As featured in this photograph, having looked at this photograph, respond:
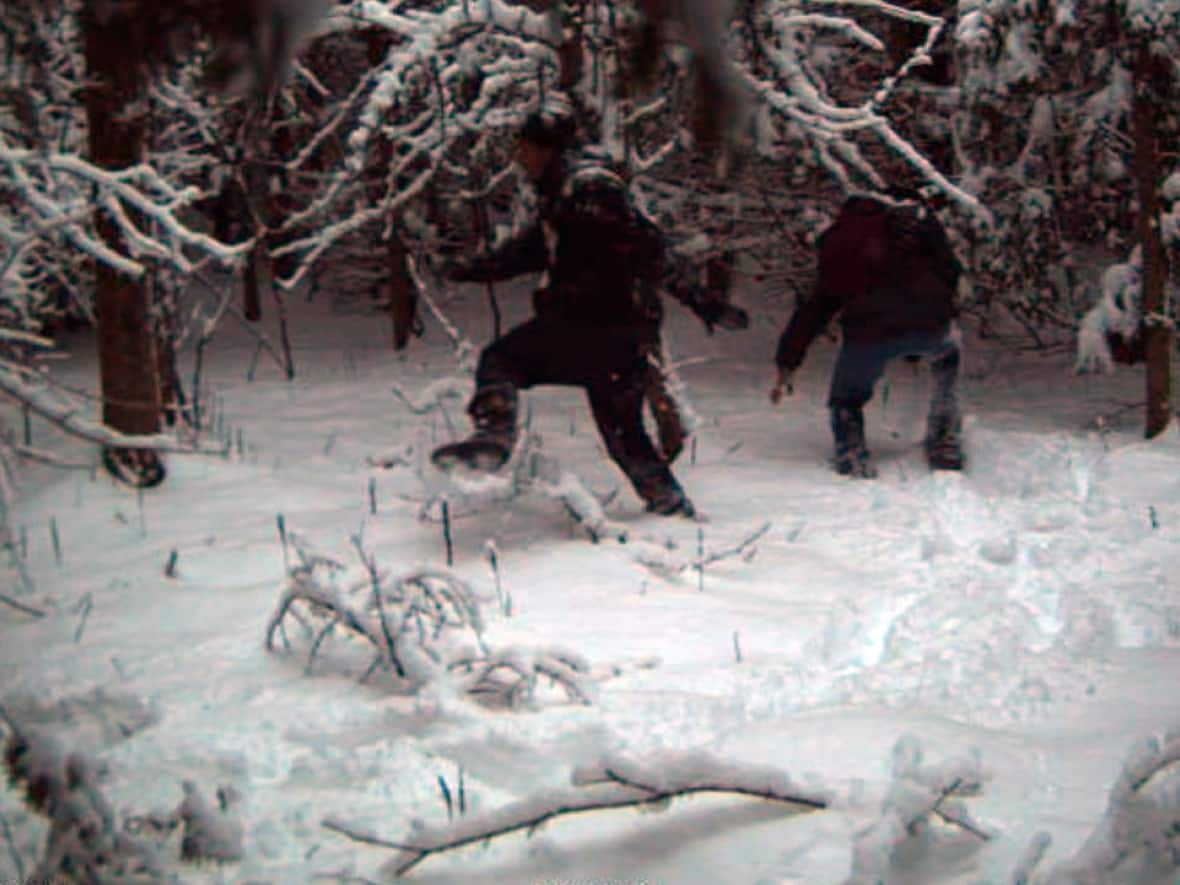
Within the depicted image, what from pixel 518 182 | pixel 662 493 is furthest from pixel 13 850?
pixel 518 182

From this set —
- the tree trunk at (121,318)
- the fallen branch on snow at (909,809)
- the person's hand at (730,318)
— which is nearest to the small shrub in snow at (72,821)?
the fallen branch on snow at (909,809)

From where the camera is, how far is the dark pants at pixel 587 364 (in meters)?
5.31

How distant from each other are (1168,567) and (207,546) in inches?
155

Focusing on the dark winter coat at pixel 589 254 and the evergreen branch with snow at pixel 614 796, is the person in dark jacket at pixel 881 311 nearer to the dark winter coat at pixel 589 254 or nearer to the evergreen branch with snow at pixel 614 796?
the dark winter coat at pixel 589 254

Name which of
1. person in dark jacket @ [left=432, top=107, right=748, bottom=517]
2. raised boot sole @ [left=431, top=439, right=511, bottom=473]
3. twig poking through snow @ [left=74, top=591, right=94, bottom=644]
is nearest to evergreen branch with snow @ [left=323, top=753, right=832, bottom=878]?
twig poking through snow @ [left=74, top=591, right=94, bottom=644]

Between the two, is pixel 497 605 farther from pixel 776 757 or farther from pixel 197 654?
pixel 776 757

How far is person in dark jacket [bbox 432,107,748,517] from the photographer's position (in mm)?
5176

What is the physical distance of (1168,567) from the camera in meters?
4.83

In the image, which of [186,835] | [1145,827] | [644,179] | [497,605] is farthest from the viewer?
[644,179]

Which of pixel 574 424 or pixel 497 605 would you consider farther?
pixel 574 424

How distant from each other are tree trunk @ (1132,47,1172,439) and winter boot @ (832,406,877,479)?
224 centimetres

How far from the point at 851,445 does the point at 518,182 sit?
2.98 meters

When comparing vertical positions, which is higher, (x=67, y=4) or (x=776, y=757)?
(x=67, y=4)

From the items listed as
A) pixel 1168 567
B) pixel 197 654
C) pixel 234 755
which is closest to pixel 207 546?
pixel 197 654
